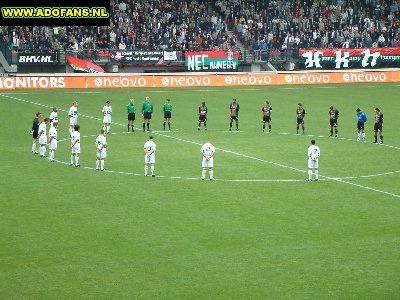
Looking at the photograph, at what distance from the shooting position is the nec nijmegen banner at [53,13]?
68.7ft

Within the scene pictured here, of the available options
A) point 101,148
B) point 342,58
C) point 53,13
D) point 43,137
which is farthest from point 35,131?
point 342,58

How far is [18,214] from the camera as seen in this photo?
2945 cm

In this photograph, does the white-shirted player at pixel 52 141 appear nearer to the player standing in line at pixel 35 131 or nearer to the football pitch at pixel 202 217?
the football pitch at pixel 202 217

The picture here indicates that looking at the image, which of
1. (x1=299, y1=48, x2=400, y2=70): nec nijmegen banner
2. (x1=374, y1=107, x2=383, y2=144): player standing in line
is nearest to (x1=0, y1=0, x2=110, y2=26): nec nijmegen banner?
(x1=374, y1=107, x2=383, y2=144): player standing in line

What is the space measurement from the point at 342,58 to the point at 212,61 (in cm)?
1200

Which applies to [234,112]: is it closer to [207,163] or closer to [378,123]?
[378,123]

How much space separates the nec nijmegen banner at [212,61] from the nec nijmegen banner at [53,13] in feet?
166

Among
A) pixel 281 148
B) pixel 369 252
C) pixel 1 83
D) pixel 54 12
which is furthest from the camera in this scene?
pixel 1 83

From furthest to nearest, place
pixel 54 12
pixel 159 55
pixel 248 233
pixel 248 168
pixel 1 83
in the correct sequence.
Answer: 1. pixel 159 55
2. pixel 1 83
3. pixel 248 168
4. pixel 248 233
5. pixel 54 12

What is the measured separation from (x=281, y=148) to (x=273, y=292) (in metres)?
22.2

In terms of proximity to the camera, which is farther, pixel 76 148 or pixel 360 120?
pixel 360 120

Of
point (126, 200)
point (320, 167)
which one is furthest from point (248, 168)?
point (126, 200)

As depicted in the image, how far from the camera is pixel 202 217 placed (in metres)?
29.3

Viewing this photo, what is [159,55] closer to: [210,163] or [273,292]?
[210,163]
